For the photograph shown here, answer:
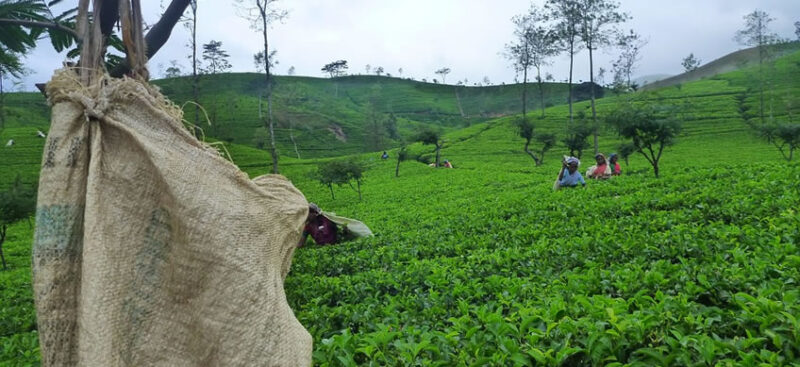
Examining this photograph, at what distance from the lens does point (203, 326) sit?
5.88 feet

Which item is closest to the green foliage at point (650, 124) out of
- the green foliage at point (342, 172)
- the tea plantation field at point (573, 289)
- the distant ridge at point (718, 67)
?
the tea plantation field at point (573, 289)

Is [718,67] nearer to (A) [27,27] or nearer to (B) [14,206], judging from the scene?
(B) [14,206]

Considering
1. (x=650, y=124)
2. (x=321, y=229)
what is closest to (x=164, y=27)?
(x=321, y=229)

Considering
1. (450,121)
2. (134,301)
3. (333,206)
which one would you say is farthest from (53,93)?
(450,121)

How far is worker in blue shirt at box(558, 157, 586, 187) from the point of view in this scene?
11352 millimetres

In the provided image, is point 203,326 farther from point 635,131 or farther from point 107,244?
point 635,131

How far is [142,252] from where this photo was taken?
186cm

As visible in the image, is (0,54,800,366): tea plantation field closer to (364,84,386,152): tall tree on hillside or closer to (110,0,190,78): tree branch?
(110,0,190,78): tree branch

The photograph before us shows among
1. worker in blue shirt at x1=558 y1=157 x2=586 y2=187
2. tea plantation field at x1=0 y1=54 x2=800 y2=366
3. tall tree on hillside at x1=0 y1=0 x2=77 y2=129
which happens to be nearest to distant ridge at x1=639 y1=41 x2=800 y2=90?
worker in blue shirt at x1=558 y1=157 x2=586 y2=187

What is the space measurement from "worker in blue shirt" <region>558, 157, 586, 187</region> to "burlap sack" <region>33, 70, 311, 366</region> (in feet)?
34.3

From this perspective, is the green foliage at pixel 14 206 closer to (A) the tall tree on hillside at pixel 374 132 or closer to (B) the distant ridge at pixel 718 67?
(A) the tall tree on hillside at pixel 374 132

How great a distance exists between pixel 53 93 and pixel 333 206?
66.4ft

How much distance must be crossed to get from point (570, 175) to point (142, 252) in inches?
435

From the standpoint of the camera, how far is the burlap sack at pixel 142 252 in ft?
5.65
